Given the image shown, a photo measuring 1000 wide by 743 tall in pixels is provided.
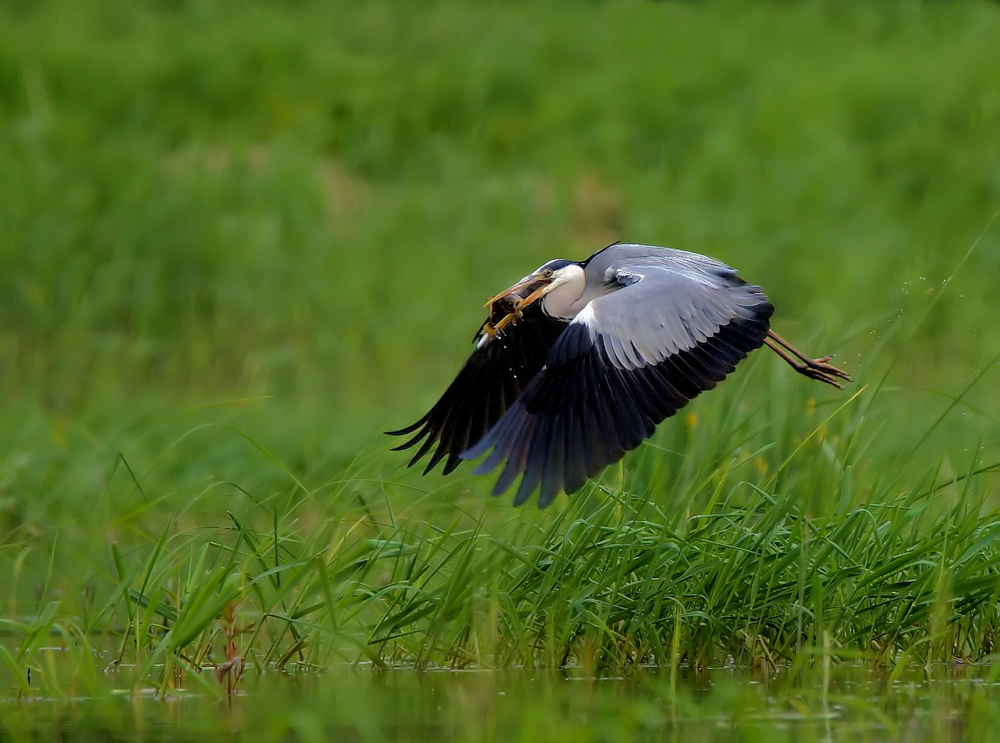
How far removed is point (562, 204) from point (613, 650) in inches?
280

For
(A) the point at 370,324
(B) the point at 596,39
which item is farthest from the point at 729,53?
(A) the point at 370,324

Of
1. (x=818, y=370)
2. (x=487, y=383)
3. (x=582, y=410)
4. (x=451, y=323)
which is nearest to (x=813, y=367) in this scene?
(x=818, y=370)

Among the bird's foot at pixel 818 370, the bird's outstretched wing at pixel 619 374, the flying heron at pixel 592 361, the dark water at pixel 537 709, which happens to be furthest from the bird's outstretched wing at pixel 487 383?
the dark water at pixel 537 709

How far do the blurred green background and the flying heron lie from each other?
1.65 metres

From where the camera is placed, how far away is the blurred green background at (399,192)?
8.59 m

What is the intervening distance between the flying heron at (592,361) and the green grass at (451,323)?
0.20m

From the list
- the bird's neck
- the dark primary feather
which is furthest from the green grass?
the bird's neck

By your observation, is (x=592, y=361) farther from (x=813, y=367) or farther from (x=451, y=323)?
(x=451, y=323)

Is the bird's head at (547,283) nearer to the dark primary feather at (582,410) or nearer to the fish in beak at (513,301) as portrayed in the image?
the fish in beak at (513,301)

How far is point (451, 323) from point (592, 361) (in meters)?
5.33

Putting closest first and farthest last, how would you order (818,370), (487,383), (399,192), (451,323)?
(487,383) → (818,370) → (451,323) → (399,192)

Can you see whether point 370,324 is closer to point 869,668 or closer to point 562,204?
point 562,204

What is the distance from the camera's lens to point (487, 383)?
5289 mm

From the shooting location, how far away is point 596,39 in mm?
13625
